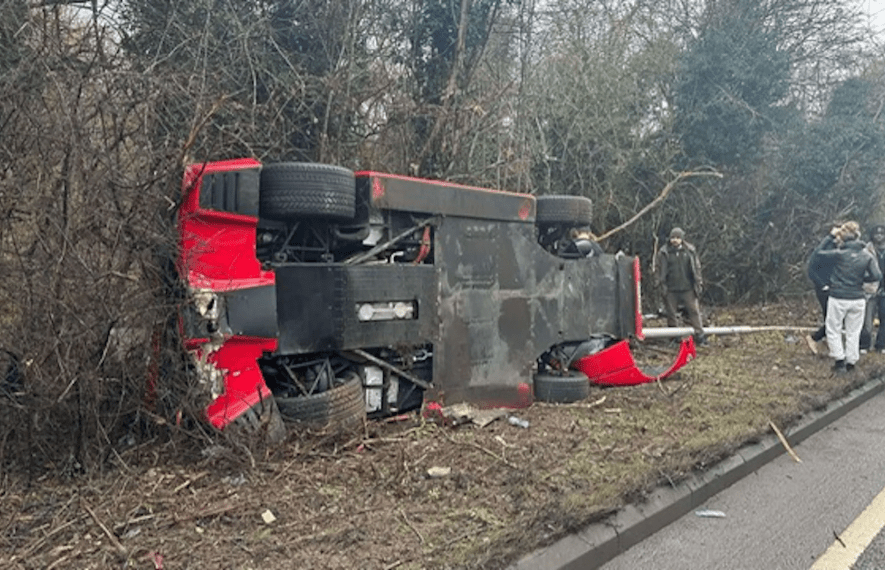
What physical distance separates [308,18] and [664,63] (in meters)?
8.83

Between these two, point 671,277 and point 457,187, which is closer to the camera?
point 457,187

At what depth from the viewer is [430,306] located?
5.00 m

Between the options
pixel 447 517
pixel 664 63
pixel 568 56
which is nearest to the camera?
Answer: pixel 447 517

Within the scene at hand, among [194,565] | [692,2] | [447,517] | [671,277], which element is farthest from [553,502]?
[692,2]

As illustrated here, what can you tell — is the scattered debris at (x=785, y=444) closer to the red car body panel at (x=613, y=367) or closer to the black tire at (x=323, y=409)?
the red car body panel at (x=613, y=367)

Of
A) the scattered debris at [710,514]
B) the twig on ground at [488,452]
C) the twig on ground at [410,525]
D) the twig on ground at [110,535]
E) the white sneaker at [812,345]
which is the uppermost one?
the white sneaker at [812,345]

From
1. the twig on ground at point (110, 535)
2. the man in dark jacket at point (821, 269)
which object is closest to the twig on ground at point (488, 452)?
the twig on ground at point (110, 535)

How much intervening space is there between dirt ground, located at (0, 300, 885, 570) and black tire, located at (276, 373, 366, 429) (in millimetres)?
112

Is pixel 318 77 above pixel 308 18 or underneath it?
underneath

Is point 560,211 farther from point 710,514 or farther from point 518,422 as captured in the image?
point 710,514

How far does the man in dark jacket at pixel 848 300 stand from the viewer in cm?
797

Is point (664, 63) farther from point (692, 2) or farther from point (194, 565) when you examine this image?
point (194, 565)

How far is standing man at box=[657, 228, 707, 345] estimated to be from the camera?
Result: 1020 centimetres

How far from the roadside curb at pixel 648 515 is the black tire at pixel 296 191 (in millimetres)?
2515
